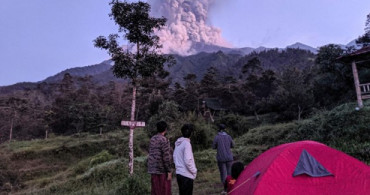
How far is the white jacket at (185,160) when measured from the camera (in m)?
4.02

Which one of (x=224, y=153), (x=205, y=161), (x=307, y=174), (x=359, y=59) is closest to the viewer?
(x=307, y=174)

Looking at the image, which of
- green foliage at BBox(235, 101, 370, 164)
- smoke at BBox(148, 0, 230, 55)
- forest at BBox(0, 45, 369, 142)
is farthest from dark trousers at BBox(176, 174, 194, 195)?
smoke at BBox(148, 0, 230, 55)

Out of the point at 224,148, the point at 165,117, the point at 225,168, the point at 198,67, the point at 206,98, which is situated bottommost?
the point at 225,168

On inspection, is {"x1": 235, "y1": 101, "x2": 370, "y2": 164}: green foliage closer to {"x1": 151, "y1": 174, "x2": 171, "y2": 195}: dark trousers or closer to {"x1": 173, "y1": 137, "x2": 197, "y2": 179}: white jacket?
{"x1": 173, "y1": 137, "x2": 197, "y2": 179}: white jacket

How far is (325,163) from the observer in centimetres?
416

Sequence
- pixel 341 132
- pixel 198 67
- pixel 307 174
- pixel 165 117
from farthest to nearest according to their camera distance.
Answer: pixel 198 67 < pixel 165 117 < pixel 341 132 < pixel 307 174

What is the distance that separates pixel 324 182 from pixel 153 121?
1956 centimetres

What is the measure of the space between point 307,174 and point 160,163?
2140 millimetres

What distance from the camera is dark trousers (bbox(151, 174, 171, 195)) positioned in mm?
4266

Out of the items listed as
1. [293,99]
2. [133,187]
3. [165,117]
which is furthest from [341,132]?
[293,99]

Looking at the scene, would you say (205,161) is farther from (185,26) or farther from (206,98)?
(185,26)

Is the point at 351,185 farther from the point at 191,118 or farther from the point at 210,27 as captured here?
the point at 210,27

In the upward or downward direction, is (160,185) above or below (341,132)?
below

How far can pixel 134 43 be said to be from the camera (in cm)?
827
